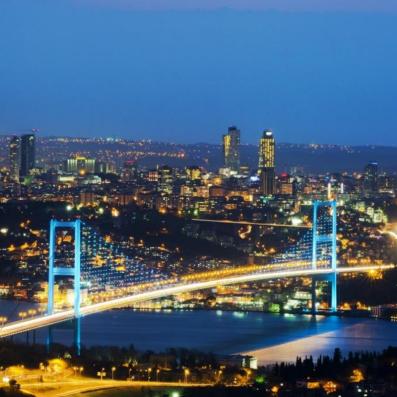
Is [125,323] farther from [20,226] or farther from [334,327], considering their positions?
[20,226]

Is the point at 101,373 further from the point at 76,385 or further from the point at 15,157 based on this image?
the point at 15,157

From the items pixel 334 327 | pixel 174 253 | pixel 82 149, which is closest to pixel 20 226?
pixel 174 253

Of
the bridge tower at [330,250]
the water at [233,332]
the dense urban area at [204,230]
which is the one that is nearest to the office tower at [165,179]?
the dense urban area at [204,230]

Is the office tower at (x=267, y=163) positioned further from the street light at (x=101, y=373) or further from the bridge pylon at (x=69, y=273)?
the street light at (x=101, y=373)

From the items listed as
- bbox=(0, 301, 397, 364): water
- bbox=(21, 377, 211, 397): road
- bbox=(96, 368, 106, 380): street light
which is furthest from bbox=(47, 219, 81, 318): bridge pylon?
bbox=(21, 377, 211, 397): road

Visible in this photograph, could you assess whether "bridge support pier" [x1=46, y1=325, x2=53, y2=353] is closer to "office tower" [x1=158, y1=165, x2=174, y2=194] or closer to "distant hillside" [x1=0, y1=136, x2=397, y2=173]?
"office tower" [x1=158, y1=165, x2=174, y2=194]

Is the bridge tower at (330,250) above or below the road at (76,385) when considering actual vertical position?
above
